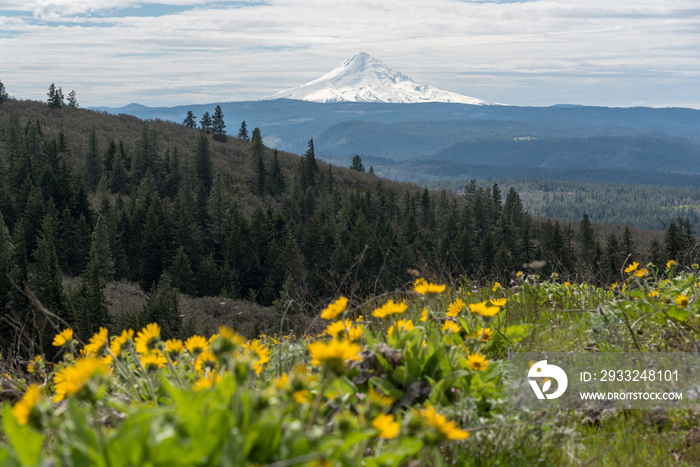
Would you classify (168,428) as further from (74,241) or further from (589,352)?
(74,241)

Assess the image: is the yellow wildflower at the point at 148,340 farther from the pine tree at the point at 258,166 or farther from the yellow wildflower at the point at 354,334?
the pine tree at the point at 258,166

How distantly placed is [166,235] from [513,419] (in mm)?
63647

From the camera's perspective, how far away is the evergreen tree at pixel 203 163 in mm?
81688

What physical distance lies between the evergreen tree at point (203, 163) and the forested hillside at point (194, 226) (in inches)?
6.7

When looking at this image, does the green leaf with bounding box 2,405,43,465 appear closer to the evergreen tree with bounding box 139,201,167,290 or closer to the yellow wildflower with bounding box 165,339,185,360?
the yellow wildflower with bounding box 165,339,185,360

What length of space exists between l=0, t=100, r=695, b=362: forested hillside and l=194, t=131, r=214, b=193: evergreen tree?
6.7 inches

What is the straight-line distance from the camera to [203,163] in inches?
3241

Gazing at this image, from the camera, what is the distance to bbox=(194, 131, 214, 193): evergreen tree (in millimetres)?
81688

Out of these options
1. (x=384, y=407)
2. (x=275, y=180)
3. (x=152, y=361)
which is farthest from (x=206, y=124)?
(x=384, y=407)

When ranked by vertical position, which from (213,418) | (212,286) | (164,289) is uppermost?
(213,418)

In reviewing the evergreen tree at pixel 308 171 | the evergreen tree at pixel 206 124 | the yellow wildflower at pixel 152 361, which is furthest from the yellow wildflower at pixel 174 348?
the evergreen tree at pixel 206 124

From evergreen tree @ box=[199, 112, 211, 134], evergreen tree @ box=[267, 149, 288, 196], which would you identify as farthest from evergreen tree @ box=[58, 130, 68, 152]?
evergreen tree @ box=[199, 112, 211, 134]

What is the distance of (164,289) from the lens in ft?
135

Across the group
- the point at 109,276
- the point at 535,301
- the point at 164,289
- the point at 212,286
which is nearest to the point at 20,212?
the point at 109,276
